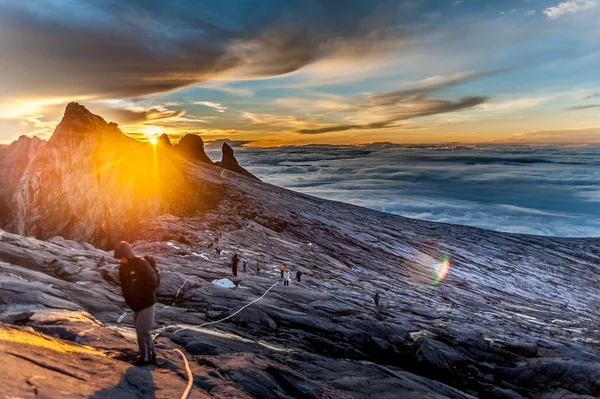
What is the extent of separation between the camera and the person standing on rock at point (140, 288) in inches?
393

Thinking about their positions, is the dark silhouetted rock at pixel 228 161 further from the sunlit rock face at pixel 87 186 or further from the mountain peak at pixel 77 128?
the mountain peak at pixel 77 128

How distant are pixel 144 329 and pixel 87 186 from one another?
5033 centimetres

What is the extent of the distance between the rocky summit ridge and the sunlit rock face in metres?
0.21

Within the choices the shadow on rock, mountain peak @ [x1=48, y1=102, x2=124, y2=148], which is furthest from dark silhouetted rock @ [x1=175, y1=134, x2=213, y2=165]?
the shadow on rock

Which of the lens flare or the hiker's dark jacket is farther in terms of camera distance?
the lens flare

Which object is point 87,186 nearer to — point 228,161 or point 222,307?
point 222,307

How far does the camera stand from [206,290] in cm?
2220

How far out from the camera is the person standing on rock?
9.99 metres

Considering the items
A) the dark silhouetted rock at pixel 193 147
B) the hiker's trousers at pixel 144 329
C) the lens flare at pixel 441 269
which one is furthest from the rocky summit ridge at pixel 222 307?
the dark silhouetted rock at pixel 193 147

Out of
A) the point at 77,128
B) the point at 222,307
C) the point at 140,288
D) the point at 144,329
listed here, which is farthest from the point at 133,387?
the point at 77,128

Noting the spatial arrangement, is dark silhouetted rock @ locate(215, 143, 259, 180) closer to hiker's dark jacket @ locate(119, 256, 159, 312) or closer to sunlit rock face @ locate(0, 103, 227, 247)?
sunlit rock face @ locate(0, 103, 227, 247)

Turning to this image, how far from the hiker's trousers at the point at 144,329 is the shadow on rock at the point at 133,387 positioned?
0.56 metres

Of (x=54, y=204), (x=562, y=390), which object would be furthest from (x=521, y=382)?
(x=54, y=204)

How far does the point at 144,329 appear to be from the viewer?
10.0 meters
